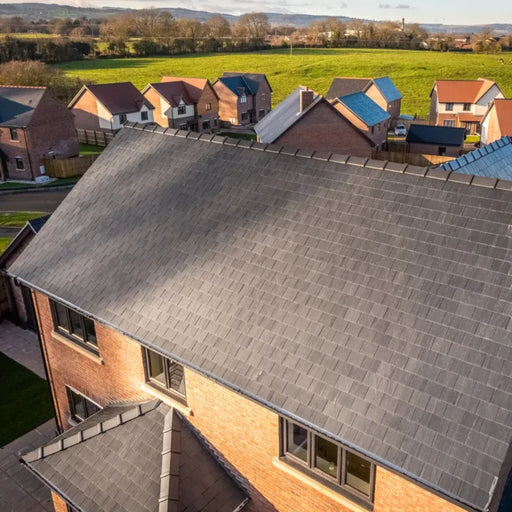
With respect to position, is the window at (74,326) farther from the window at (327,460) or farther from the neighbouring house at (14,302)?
the neighbouring house at (14,302)

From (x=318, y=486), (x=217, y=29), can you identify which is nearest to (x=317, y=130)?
(x=318, y=486)

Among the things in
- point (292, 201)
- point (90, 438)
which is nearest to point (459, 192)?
point (292, 201)

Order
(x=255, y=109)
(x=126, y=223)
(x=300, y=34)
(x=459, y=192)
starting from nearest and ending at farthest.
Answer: (x=459, y=192), (x=126, y=223), (x=255, y=109), (x=300, y=34)

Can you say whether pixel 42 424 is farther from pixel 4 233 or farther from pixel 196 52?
pixel 196 52

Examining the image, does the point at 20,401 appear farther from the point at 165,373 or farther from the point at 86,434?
the point at 165,373

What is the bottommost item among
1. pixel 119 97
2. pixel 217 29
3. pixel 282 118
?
pixel 282 118

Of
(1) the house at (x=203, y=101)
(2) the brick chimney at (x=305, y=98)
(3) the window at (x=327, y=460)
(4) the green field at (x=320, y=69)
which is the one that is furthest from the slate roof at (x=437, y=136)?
(3) the window at (x=327, y=460)
